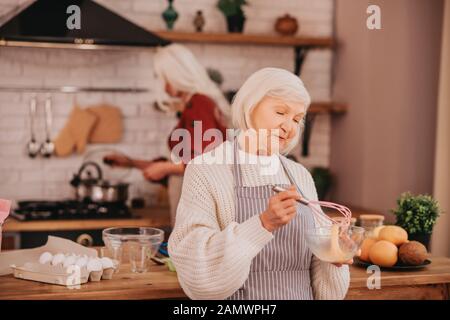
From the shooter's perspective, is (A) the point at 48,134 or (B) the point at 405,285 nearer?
(B) the point at 405,285

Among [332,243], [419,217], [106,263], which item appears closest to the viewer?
[332,243]

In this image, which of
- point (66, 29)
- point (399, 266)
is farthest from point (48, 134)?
point (399, 266)

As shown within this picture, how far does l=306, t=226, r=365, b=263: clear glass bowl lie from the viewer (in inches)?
68.0

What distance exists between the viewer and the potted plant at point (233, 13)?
422 centimetres

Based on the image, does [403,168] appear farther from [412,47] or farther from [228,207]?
[228,207]

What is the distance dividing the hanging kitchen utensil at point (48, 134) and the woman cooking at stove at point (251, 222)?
2.41 metres

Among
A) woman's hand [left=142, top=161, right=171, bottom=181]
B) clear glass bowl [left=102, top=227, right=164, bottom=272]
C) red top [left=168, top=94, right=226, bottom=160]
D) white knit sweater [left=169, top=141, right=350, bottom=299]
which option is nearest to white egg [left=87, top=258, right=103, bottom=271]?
clear glass bowl [left=102, top=227, right=164, bottom=272]

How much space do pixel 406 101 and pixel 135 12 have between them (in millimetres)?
1749

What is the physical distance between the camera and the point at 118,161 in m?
4.04

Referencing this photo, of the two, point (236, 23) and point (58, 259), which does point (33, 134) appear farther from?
point (58, 259)

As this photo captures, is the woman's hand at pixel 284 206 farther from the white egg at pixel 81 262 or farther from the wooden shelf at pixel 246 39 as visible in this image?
the wooden shelf at pixel 246 39

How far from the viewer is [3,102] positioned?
403cm

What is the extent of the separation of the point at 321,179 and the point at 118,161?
135cm
